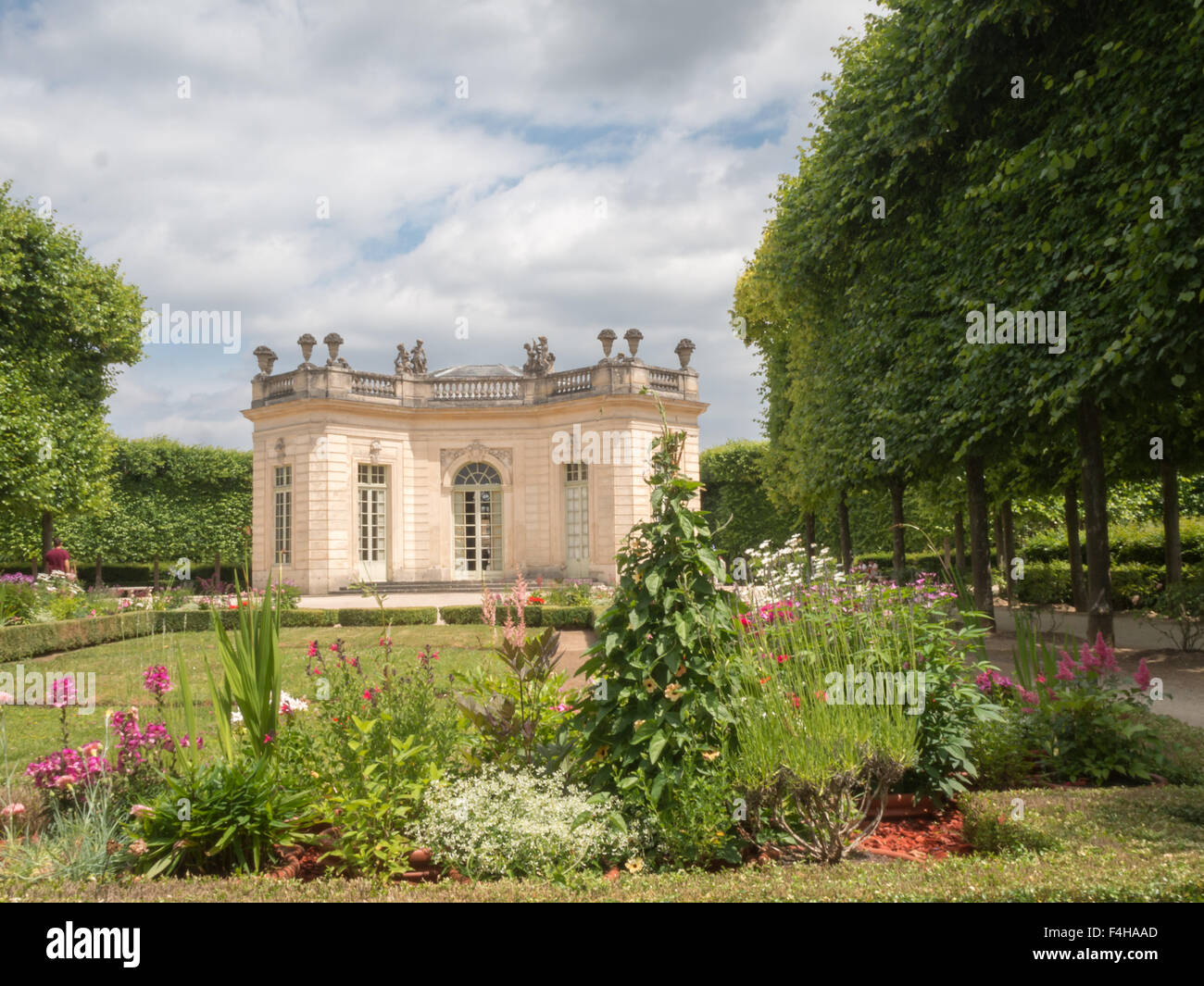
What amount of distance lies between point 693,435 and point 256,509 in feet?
41.6

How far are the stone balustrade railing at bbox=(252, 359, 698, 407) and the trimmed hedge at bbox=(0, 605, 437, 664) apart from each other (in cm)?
917

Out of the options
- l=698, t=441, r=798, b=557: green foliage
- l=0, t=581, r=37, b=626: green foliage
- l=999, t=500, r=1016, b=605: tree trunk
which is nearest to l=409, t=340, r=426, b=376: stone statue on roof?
l=698, t=441, r=798, b=557: green foliage

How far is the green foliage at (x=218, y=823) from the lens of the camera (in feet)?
11.3

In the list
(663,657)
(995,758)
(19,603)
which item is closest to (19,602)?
(19,603)

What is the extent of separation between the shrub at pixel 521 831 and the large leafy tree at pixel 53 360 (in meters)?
15.8

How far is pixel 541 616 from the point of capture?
14781 millimetres

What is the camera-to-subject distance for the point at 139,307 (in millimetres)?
19734

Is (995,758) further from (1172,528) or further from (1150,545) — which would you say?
(1150,545)

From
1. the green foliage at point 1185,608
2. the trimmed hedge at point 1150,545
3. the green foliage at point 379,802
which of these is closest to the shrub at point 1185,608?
the green foliage at point 1185,608

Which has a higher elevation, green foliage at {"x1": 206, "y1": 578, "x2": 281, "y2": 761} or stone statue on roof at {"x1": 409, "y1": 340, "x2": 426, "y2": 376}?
stone statue on roof at {"x1": 409, "y1": 340, "x2": 426, "y2": 376}

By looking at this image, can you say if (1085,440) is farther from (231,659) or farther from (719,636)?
(231,659)

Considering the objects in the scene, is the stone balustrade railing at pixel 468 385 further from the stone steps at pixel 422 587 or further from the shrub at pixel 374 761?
the shrub at pixel 374 761

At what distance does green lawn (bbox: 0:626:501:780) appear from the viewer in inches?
244

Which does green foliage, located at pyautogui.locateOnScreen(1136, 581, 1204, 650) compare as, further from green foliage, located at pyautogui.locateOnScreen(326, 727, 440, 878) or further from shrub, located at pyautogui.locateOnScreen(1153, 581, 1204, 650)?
green foliage, located at pyautogui.locateOnScreen(326, 727, 440, 878)
